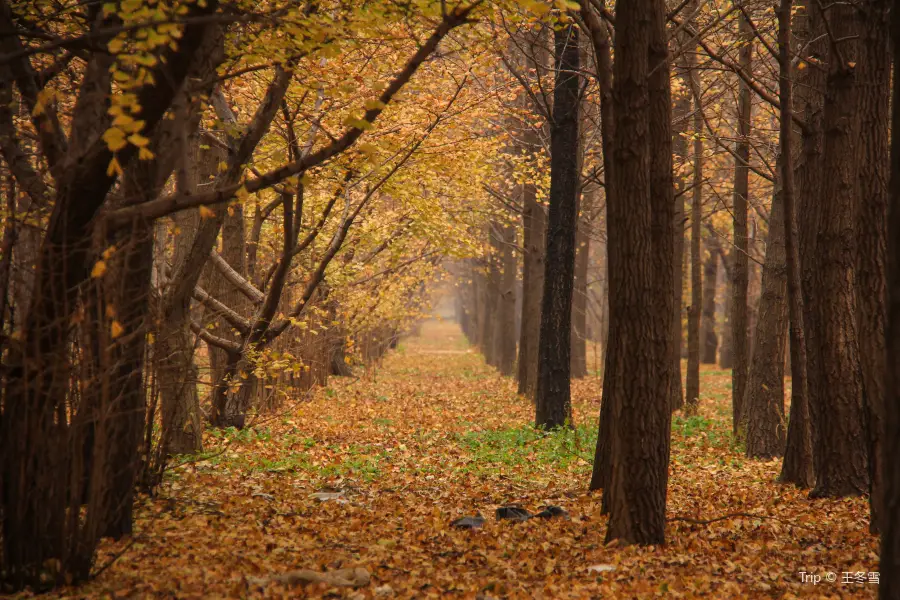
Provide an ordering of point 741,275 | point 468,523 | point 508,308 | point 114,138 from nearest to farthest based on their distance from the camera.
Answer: point 114,138 → point 468,523 → point 741,275 → point 508,308

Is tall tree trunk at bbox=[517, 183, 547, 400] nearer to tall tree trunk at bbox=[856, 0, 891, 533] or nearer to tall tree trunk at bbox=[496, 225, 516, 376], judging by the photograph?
tall tree trunk at bbox=[496, 225, 516, 376]

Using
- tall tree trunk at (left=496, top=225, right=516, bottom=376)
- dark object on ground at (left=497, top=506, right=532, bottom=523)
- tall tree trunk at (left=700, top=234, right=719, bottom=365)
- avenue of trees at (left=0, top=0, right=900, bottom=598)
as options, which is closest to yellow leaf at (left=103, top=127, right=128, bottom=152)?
avenue of trees at (left=0, top=0, right=900, bottom=598)

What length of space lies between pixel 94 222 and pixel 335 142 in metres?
1.73

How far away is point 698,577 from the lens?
538cm

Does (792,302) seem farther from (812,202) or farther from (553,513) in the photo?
(553,513)

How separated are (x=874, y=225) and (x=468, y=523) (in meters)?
4.41

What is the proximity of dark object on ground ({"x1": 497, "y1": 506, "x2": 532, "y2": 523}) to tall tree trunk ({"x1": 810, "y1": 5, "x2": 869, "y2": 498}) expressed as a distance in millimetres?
3067

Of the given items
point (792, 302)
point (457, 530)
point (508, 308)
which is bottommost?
point (457, 530)

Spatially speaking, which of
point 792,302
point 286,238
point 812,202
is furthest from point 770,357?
point 286,238

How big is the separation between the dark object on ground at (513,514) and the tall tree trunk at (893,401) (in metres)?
3.97

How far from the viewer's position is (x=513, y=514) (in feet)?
24.4

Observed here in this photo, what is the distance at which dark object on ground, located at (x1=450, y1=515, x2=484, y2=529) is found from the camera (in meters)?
7.11

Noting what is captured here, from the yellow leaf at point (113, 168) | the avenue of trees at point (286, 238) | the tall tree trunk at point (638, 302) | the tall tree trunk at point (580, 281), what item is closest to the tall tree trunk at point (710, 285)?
the tall tree trunk at point (580, 281)

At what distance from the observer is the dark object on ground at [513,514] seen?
24.1ft
